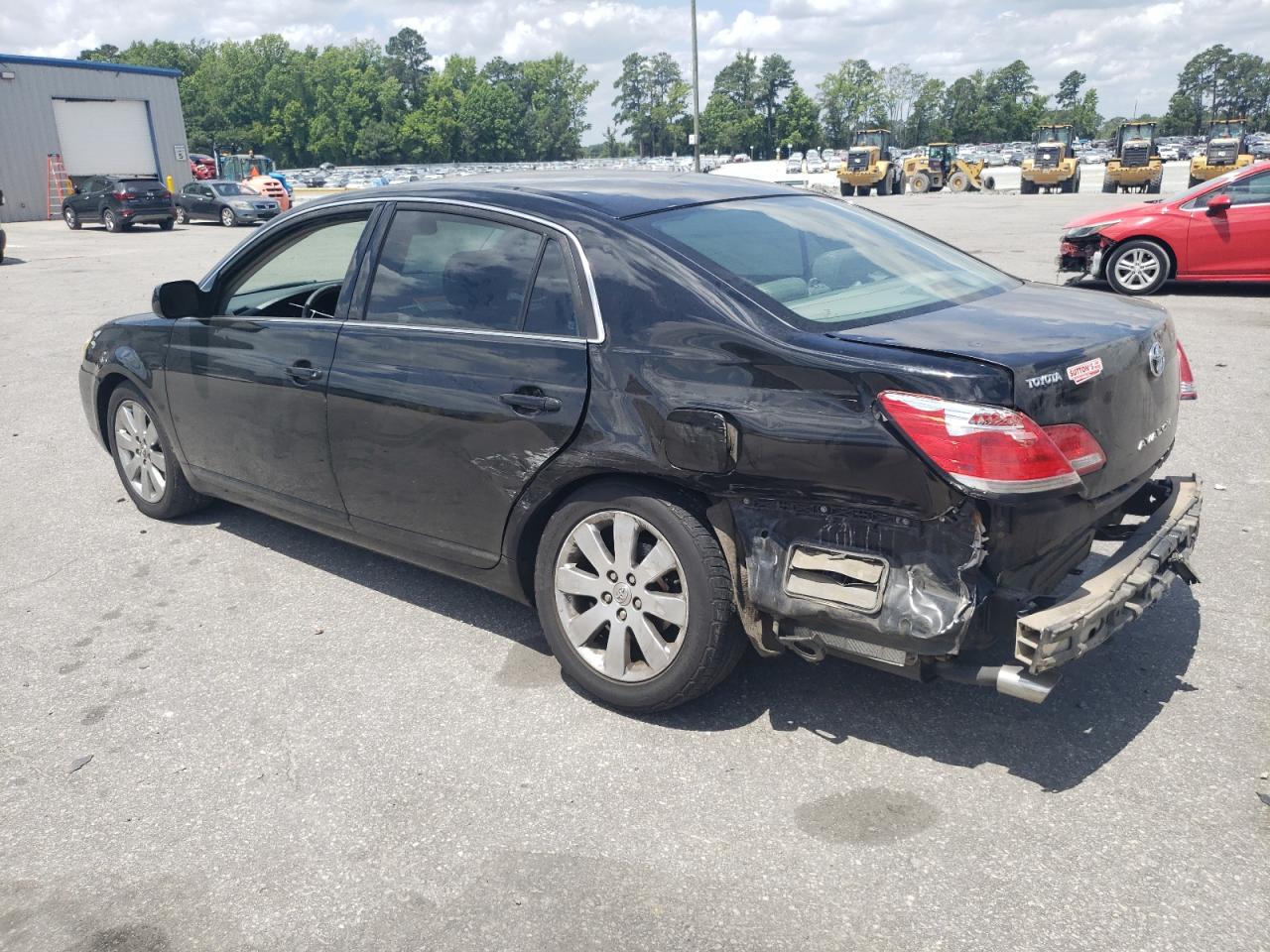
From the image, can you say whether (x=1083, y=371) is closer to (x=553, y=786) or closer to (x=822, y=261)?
(x=822, y=261)

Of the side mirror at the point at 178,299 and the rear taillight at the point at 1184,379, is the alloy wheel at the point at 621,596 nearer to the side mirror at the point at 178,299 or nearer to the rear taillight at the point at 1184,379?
the rear taillight at the point at 1184,379

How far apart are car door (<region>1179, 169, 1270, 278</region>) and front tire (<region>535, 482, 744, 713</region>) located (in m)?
11.1

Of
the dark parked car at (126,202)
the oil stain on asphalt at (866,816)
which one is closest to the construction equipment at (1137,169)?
the dark parked car at (126,202)

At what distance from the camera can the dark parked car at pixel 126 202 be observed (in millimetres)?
30203

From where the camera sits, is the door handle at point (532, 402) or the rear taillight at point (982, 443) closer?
the rear taillight at point (982, 443)

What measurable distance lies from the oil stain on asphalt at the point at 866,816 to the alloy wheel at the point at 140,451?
3879 millimetres

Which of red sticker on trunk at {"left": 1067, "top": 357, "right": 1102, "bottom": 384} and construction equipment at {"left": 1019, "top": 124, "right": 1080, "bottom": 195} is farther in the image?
construction equipment at {"left": 1019, "top": 124, "right": 1080, "bottom": 195}

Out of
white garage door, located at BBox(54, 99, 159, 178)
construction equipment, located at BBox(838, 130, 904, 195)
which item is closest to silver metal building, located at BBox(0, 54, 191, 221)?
white garage door, located at BBox(54, 99, 159, 178)

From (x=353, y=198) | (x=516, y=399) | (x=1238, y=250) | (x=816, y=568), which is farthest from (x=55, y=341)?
(x=1238, y=250)

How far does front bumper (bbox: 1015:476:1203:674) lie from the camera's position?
273 centimetres

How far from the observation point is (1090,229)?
1255 cm

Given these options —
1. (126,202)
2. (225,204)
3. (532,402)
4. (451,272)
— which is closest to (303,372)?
(451,272)

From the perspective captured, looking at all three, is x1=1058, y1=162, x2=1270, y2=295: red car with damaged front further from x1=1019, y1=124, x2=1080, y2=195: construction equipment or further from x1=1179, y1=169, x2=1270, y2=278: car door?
x1=1019, y1=124, x2=1080, y2=195: construction equipment

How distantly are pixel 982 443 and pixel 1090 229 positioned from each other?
1128 centimetres
